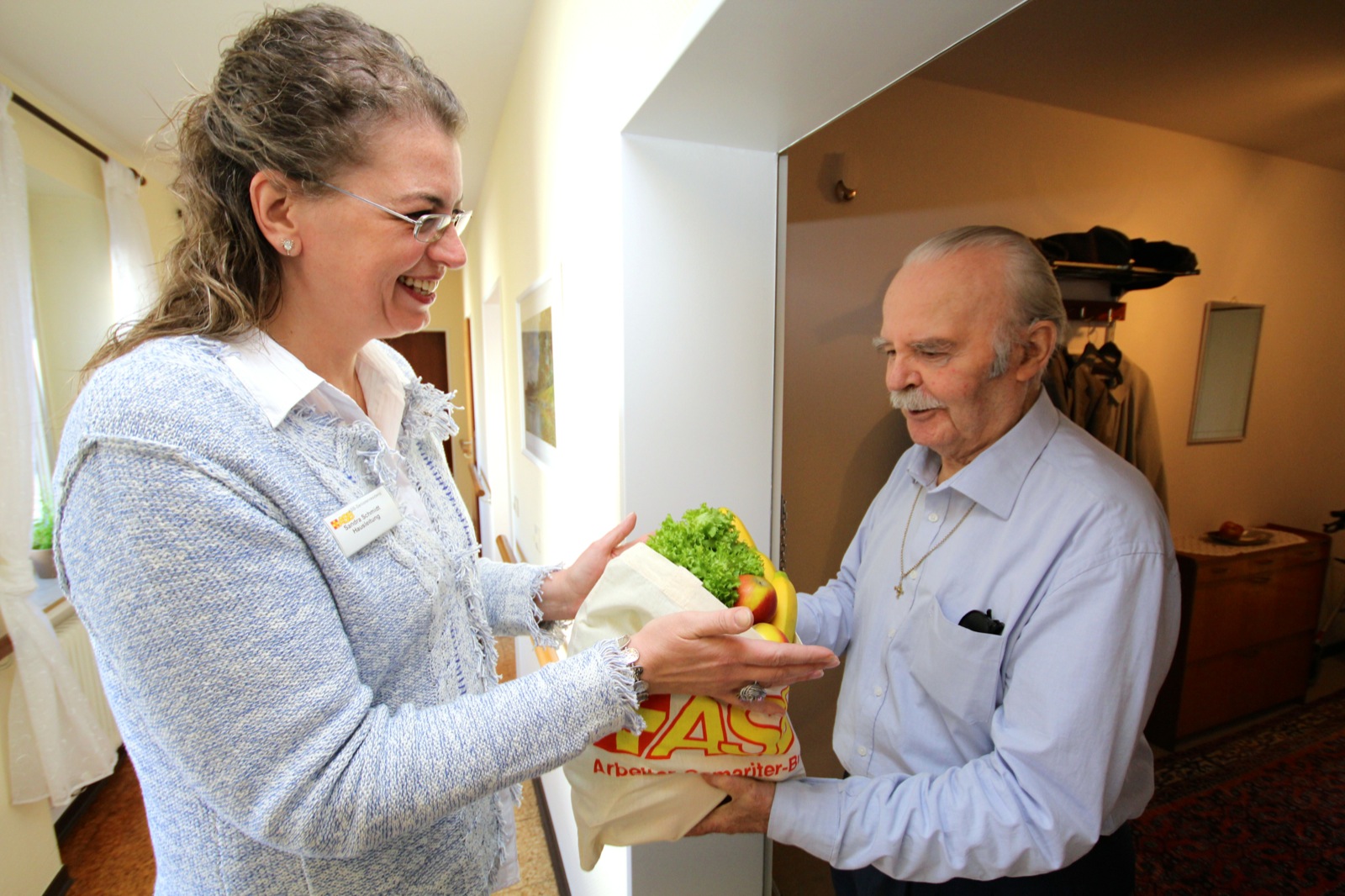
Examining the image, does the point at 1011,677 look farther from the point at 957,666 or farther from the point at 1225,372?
the point at 1225,372

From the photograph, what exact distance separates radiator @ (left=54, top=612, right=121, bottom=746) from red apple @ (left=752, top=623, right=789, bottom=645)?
135 inches

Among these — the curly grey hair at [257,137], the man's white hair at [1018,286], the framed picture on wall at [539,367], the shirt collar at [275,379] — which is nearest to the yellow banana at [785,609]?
the man's white hair at [1018,286]

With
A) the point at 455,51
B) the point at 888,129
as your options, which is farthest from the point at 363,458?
the point at 455,51

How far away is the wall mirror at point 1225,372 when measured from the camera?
3.18 m

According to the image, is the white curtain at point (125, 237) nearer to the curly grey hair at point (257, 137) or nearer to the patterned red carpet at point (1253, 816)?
the curly grey hair at point (257, 137)

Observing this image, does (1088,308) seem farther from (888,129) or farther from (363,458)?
(363,458)

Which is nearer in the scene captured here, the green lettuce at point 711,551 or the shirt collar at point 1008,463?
the green lettuce at point 711,551

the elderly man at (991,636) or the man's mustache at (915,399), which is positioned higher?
the man's mustache at (915,399)

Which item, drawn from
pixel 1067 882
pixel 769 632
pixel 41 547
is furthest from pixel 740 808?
pixel 41 547

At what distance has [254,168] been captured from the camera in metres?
0.76

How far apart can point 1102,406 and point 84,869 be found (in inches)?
190

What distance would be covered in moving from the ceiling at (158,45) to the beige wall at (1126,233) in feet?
5.11

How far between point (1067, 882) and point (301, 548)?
4.44ft

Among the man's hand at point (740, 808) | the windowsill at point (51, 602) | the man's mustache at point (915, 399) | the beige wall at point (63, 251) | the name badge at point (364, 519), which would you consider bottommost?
the windowsill at point (51, 602)
